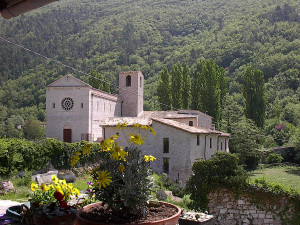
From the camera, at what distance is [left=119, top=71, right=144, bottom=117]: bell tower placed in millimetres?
39547

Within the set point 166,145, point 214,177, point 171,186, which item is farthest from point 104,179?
point 166,145

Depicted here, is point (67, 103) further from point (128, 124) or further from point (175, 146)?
point (175, 146)

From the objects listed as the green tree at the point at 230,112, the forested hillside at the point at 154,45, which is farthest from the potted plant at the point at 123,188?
the forested hillside at the point at 154,45

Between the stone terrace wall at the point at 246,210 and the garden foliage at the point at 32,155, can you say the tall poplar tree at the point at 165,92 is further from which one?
the stone terrace wall at the point at 246,210

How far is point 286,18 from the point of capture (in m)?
113

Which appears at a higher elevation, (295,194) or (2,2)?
(2,2)

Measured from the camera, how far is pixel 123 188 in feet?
13.3

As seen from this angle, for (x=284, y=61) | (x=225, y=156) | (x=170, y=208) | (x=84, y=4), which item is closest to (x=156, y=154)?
(x=225, y=156)

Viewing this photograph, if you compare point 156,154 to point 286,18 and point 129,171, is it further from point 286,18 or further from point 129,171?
point 286,18

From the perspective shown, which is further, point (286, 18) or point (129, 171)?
point (286, 18)

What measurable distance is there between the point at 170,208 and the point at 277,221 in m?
9.60

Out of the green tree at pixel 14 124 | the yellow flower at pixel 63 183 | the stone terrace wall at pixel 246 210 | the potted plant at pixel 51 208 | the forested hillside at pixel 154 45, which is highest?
the forested hillside at pixel 154 45

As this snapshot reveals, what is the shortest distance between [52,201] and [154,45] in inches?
4314

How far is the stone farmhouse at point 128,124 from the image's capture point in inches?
1117
